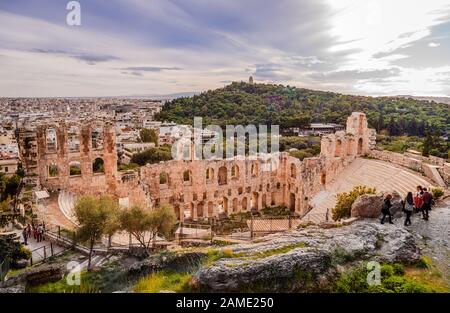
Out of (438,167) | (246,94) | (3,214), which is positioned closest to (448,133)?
(246,94)

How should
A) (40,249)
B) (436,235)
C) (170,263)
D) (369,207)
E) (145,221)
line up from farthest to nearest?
1. (40,249)
2. (145,221)
3. (369,207)
4. (436,235)
5. (170,263)

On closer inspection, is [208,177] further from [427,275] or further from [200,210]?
[427,275]

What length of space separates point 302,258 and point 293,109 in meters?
54.2

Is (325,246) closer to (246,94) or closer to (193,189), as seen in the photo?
(193,189)

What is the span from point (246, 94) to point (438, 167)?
130ft

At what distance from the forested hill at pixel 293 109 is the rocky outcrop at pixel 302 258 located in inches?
1567

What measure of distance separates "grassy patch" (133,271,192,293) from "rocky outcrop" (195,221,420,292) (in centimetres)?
44

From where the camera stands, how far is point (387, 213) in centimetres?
1292

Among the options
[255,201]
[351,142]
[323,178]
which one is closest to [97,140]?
[255,201]

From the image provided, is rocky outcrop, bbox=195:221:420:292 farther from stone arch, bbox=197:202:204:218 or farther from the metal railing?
stone arch, bbox=197:202:204:218

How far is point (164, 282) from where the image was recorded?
9273 mm

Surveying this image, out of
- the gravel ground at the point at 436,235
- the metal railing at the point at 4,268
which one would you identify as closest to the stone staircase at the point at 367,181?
the gravel ground at the point at 436,235

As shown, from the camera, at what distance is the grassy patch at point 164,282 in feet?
28.8

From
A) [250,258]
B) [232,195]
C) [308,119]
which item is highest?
[308,119]
